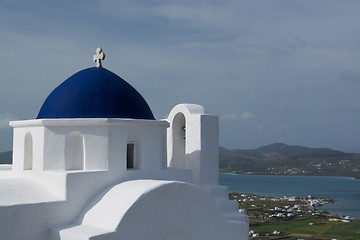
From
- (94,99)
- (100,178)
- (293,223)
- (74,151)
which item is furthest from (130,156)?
(293,223)

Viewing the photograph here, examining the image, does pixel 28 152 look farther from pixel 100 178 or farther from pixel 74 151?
pixel 100 178

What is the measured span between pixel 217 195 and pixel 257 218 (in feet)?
127

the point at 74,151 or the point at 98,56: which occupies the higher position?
the point at 98,56

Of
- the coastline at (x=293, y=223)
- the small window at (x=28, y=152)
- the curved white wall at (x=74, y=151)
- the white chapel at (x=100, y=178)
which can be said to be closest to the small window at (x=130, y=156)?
the white chapel at (x=100, y=178)

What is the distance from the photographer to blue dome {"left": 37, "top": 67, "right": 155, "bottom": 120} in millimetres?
11297

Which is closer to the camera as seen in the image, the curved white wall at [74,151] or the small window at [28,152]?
the curved white wall at [74,151]

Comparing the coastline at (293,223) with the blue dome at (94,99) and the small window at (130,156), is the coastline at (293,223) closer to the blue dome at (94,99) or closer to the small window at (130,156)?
the small window at (130,156)

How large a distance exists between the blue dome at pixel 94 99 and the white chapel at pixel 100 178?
0.08ft

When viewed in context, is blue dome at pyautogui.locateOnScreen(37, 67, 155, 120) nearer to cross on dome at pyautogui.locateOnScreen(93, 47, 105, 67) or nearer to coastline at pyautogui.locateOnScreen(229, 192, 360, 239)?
cross on dome at pyautogui.locateOnScreen(93, 47, 105, 67)

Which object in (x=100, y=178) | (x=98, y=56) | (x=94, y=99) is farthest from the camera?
(x=98, y=56)

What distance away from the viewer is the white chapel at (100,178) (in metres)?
9.52

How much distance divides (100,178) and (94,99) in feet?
6.79

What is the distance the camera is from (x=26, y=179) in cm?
1068

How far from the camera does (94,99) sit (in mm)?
11414
